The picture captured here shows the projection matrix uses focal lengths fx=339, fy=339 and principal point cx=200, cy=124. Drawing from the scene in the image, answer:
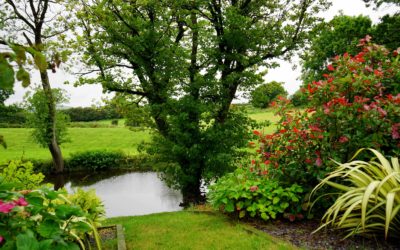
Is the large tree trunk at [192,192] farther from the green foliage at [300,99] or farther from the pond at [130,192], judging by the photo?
the green foliage at [300,99]

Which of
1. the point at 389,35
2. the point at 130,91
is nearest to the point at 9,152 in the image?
the point at 130,91

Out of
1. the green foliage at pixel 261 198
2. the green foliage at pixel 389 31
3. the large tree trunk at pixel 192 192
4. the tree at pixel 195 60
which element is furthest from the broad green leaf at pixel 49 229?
the green foliage at pixel 389 31

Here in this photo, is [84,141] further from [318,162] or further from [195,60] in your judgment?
[318,162]

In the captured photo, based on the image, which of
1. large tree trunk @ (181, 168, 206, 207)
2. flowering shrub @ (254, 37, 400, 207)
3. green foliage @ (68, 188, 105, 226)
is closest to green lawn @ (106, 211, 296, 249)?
green foliage @ (68, 188, 105, 226)

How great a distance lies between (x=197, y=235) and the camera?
4.72m

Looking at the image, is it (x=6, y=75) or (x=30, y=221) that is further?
(x=30, y=221)

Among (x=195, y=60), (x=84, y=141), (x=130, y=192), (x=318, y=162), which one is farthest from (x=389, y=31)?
(x=84, y=141)

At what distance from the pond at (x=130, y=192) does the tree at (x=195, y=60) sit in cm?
320

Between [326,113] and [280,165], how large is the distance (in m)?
1.05

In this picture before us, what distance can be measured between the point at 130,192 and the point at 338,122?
13.9 meters

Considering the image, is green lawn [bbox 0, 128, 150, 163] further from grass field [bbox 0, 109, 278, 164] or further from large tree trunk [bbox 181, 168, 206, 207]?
large tree trunk [bbox 181, 168, 206, 207]

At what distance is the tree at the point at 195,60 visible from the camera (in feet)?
34.2

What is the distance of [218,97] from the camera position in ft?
36.5

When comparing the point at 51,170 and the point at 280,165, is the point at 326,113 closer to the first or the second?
the point at 280,165
